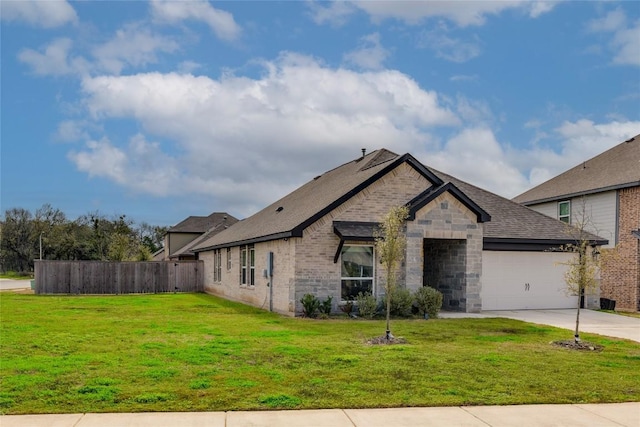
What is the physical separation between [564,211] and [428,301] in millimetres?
12901

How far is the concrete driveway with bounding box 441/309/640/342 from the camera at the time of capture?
15.5 metres

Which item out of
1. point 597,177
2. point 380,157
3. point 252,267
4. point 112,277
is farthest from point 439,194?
point 112,277

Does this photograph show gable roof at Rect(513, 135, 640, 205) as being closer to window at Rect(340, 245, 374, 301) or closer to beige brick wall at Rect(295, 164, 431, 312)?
beige brick wall at Rect(295, 164, 431, 312)

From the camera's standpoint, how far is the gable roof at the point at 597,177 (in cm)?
2412

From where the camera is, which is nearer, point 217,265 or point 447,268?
point 447,268

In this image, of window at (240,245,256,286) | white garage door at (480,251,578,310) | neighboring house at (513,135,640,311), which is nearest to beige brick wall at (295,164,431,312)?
white garage door at (480,251,578,310)

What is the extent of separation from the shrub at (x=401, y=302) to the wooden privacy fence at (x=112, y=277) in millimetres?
18552

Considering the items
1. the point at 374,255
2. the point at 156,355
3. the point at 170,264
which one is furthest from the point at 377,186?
the point at 170,264

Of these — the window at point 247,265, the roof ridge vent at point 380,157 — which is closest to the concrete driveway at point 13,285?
the window at point 247,265

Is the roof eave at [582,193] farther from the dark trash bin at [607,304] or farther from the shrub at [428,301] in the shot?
the shrub at [428,301]

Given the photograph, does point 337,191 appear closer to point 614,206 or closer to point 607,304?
point 607,304

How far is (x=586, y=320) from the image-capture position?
18.1 meters

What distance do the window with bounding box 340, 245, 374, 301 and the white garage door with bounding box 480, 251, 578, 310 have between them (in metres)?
4.80

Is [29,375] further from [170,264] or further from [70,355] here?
[170,264]
